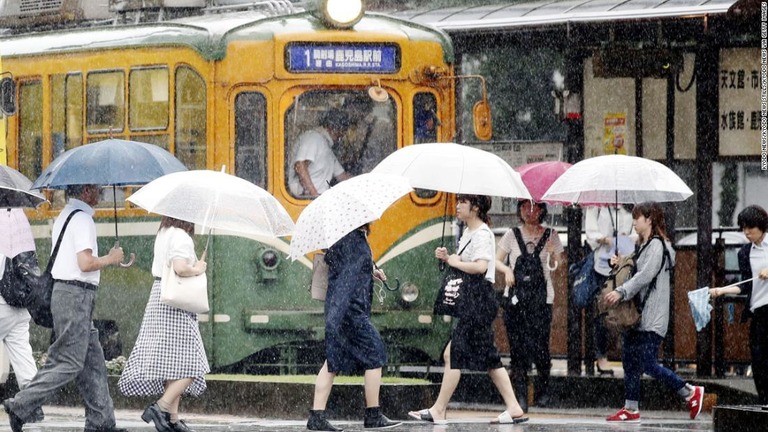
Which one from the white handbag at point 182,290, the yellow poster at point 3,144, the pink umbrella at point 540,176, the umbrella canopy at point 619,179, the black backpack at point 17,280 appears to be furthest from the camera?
the yellow poster at point 3,144

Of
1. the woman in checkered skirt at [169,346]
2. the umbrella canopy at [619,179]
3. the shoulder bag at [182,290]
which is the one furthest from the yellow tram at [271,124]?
the shoulder bag at [182,290]

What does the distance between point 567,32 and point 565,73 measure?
4.25 feet

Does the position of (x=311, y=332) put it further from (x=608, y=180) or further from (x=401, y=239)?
(x=608, y=180)

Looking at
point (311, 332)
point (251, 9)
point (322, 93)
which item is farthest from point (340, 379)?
point (251, 9)

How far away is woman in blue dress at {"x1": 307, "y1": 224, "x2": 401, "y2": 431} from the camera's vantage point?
1290 cm

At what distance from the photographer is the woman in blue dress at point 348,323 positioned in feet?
42.3

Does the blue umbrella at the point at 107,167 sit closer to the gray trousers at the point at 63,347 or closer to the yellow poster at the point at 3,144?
the gray trousers at the point at 63,347

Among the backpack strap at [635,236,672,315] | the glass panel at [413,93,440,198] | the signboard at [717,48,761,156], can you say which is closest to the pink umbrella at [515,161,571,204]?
the glass panel at [413,93,440,198]

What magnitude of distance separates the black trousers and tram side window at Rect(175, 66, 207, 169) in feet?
14.7

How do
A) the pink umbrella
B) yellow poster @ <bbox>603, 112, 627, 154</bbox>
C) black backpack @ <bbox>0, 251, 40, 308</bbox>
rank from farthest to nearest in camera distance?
yellow poster @ <bbox>603, 112, 627, 154</bbox>, the pink umbrella, black backpack @ <bbox>0, 251, 40, 308</bbox>

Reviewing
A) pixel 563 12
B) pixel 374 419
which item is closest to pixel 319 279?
pixel 374 419

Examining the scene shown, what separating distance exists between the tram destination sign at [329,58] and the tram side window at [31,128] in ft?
8.54

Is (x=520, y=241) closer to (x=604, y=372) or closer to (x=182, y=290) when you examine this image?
(x=604, y=372)

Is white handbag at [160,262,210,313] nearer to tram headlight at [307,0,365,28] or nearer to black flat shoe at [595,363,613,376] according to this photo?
tram headlight at [307,0,365,28]
